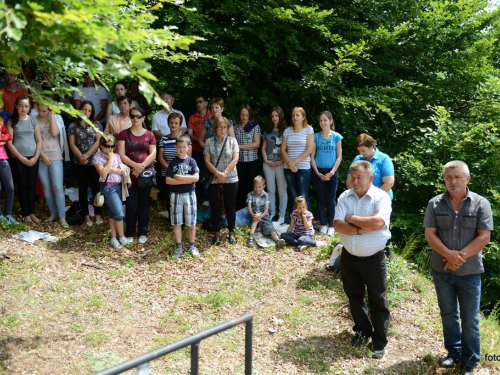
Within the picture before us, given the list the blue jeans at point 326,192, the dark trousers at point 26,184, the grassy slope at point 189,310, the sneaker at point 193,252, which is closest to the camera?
the grassy slope at point 189,310

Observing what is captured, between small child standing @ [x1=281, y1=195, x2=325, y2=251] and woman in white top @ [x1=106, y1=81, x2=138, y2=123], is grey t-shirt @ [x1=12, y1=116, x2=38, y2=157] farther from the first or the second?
small child standing @ [x1=281, y1=195, x2=325, y2=251]

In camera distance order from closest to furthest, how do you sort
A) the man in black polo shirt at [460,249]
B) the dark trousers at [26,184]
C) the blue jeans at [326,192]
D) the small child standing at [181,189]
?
the man in black polo shirt at [460,249] → the small child standing at [181,189] → the dark trousers at [26,184] → the blue jeans at [326,192]

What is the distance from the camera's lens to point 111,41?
3.25m

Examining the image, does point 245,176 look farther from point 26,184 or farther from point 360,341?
point 360,341

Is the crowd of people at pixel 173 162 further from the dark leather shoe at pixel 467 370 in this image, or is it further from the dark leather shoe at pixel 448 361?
the dark leather shoe at pixel 467 370

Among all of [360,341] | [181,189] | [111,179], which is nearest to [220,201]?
[181,189]

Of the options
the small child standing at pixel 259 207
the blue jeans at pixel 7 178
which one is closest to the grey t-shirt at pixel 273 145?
the small child standing at pixel 259 207

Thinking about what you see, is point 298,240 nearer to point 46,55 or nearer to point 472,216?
point 472,216

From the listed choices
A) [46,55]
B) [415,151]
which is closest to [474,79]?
[415,151]

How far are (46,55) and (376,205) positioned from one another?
3.59 meters

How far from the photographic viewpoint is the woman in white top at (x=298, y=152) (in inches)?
343

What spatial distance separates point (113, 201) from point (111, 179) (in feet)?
1.07

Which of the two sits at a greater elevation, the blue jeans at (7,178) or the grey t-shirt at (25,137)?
the grey t-shirt at (25,137)

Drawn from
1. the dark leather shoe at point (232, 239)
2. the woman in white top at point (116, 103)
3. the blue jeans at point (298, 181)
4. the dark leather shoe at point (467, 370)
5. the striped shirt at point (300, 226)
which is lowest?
the dark leather shoe at point (467, 370)
